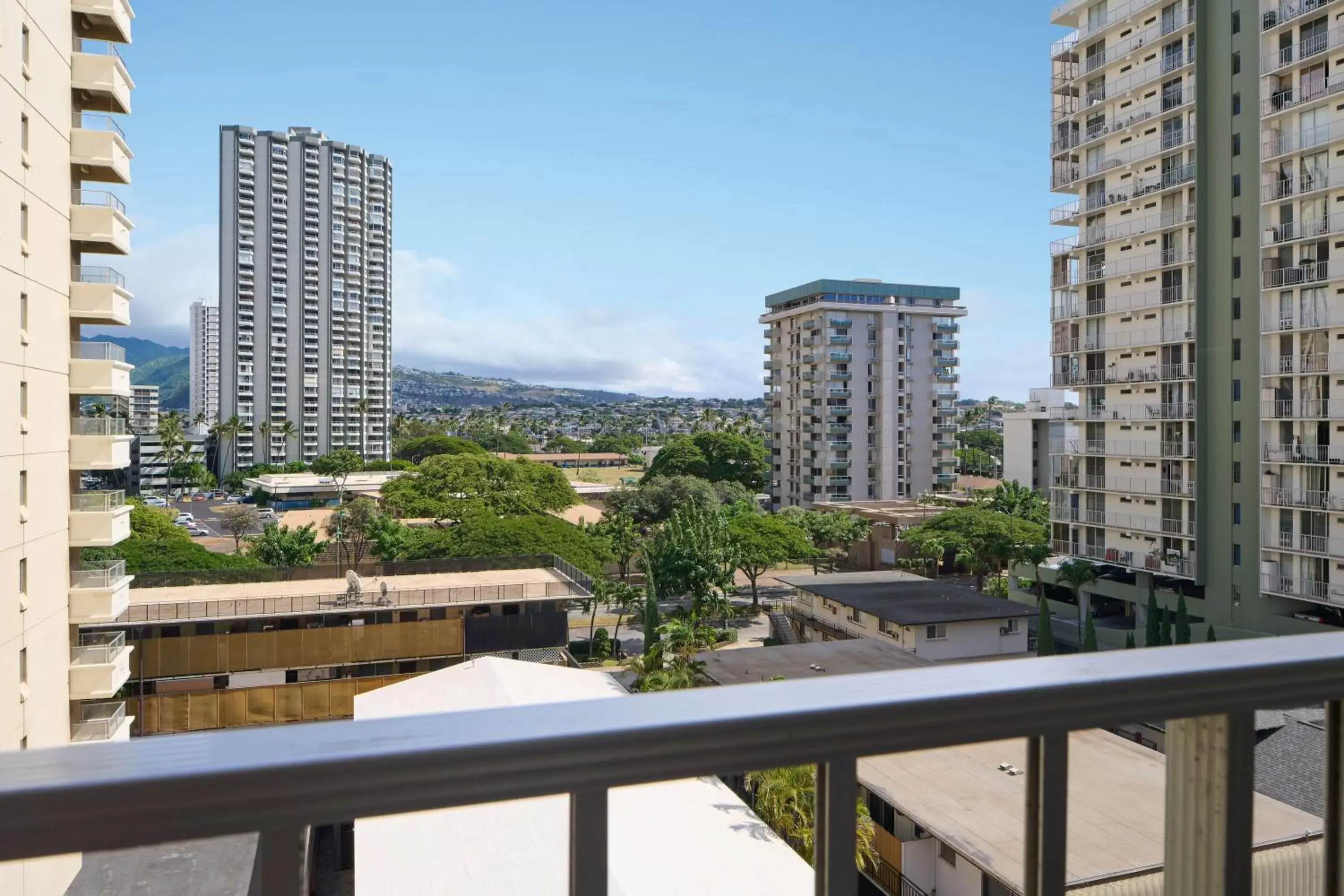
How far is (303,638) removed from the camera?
598 inches

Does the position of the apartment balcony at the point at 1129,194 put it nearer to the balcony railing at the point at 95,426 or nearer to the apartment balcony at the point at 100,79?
the apartment balcony at the point at 100,79

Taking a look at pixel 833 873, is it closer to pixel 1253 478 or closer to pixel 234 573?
pixel 234 573

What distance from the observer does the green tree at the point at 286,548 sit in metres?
26.6

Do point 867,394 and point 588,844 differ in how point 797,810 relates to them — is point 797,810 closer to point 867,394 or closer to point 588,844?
point 588,844

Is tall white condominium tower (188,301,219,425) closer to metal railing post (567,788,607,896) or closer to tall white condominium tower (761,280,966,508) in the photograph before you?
tall white condominium tower (761,280,966,508)

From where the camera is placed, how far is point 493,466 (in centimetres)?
3522

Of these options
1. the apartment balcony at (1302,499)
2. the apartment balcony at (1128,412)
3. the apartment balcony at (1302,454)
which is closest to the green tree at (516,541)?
the apartment balcony at (1128,412)

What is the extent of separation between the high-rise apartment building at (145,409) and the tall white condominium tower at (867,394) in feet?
148

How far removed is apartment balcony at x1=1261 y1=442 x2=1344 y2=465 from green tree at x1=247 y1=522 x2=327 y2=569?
76.0 ft

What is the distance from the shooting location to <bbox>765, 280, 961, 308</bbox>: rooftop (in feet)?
136

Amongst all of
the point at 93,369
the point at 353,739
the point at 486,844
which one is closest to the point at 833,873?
the point at 353,739

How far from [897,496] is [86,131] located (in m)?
35.9

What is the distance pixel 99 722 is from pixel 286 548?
54.2ft

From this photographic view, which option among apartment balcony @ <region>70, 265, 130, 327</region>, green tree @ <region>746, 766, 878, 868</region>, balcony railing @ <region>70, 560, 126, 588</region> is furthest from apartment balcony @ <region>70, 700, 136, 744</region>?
green tree @ <region>746, 766, 878, 868</region>
